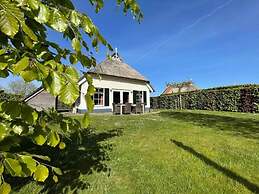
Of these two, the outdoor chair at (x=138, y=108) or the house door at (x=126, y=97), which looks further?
the house door at (x=126, y=97)

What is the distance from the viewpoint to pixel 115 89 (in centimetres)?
2834

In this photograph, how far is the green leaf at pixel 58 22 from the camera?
153 cm

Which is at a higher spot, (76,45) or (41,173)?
(76,45)

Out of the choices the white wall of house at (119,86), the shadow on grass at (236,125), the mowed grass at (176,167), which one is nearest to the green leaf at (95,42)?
the mowed grass at (176,167)

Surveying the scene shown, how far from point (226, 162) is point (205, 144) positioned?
181 cm

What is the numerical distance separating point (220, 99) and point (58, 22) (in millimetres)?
29706

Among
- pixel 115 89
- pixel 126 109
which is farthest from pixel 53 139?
pixel 115 89

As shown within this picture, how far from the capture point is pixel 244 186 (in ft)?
17.4

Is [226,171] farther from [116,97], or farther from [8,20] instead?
[116,97]

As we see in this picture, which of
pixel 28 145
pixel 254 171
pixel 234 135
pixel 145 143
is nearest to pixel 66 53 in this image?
pixel 254 171

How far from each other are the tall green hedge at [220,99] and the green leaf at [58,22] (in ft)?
85.9

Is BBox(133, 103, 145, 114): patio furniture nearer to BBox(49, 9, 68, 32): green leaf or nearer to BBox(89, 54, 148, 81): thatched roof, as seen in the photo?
BBox(89, 54, 148, 81): thatched roof

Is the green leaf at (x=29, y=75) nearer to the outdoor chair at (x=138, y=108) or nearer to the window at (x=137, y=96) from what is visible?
the outdoor chair at (x=138, y=108)

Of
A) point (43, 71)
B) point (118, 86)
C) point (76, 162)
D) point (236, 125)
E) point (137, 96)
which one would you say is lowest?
point (76, 162)
